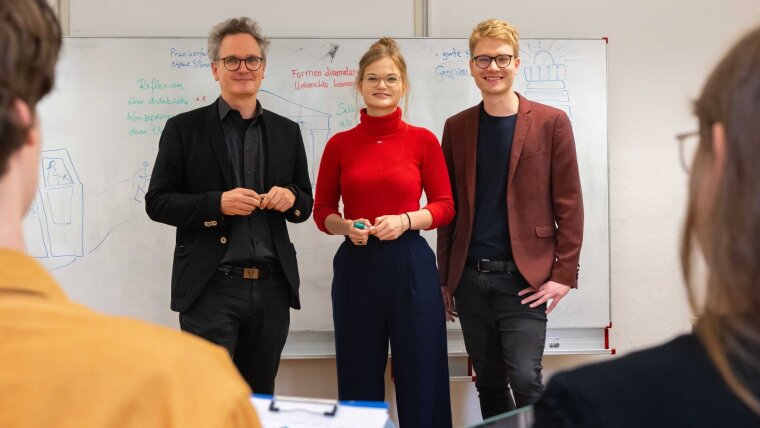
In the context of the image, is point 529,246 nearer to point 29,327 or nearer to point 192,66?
point 192,66

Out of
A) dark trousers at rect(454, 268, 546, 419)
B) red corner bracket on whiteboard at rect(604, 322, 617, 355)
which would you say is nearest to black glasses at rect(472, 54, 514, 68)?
dark trousers at rect(454, 268, 546, 419)

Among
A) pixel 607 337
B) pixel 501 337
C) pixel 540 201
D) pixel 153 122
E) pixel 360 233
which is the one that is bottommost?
pixel 607 337

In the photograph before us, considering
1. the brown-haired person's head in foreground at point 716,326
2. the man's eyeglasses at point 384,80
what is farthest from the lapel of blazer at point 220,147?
the brown-haired person's head in foreground at point 716,326

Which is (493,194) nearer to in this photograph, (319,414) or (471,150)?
(471,150)

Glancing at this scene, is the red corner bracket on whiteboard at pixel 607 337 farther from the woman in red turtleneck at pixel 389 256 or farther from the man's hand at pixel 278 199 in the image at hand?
the man's hand at pixel 278 199

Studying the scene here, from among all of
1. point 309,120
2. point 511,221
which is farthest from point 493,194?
point 309,120

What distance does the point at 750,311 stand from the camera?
0.64 meters

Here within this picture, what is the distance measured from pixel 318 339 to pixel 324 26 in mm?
1529

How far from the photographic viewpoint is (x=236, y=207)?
7.57 ft

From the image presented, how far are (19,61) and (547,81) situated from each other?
9.79ft

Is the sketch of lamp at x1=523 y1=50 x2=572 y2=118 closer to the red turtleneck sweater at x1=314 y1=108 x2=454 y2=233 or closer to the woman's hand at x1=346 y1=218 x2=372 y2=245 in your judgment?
the red turtleneck sweater at x1=314 y1=108 x2=454 y2=233

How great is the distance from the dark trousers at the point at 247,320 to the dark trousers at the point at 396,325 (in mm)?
221

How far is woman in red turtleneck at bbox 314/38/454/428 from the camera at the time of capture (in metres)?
2.41

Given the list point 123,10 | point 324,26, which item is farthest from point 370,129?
point 123,10
